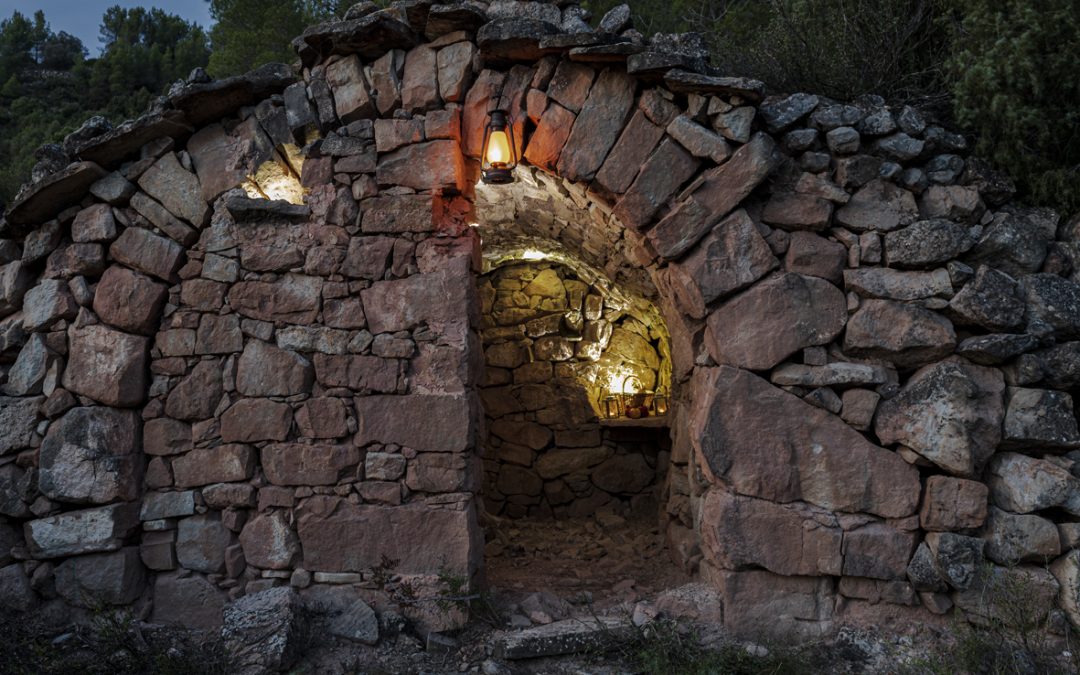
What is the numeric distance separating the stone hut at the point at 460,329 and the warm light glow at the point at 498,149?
206 millimetres

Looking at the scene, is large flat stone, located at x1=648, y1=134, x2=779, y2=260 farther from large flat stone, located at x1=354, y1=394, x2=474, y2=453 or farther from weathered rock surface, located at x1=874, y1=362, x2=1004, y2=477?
large flat stone, located at x1=354, y1=394, x2=474, y2=453

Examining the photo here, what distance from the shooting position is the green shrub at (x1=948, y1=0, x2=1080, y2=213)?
342 cm

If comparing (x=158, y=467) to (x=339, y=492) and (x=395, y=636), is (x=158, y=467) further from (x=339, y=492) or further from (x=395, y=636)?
(x=395, y=636)

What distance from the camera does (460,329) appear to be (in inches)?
141

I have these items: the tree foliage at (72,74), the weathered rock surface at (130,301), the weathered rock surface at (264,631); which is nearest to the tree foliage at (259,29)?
the tree foliage at (72,74)

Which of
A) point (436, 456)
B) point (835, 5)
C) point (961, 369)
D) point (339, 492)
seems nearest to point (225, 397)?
point (339, 492)

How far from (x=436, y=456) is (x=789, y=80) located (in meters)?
3.00

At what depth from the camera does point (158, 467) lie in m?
3.64

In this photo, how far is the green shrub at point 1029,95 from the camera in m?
3.42

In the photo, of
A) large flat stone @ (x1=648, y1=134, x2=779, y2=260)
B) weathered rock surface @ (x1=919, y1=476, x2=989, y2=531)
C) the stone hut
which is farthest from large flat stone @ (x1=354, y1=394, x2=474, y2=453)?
weathered rock surface @ (x1=919, y1=476, x2=989, y2=531)

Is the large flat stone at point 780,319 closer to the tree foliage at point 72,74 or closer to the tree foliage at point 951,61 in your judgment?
the tree foliage at point 951,61

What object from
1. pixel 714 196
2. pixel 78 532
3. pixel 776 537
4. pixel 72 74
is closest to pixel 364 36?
pixel 714 196

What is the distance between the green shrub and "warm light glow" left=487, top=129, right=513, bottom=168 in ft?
7.77

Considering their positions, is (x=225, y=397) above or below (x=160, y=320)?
below
